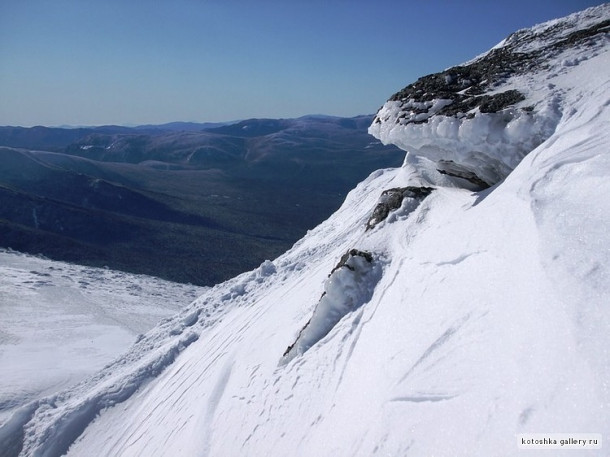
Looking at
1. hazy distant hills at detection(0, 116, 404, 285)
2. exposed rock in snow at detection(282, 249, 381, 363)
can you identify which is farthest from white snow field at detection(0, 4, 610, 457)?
hazy distant hills at detection(0, 116, 404, 285)

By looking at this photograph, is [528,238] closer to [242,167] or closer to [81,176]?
[81,176]

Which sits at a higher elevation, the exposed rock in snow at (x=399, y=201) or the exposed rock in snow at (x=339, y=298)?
the exposed rock in snow at (x=399, y=201)

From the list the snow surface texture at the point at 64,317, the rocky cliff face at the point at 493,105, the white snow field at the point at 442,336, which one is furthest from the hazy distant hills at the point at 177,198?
the rocky cliff face at the point at 493,105

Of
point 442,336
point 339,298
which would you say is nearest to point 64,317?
point 339,298

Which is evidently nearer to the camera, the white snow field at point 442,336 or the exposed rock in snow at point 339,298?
the white snow field at point 442,336

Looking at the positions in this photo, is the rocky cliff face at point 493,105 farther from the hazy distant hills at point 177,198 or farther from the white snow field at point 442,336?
the hazy distant hills at point 177,198

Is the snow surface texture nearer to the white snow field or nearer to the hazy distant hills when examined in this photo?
the white snow field
